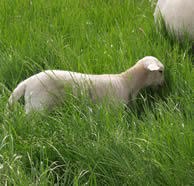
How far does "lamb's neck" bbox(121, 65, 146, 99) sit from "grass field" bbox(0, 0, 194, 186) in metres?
0.12

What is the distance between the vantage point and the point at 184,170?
1872mm

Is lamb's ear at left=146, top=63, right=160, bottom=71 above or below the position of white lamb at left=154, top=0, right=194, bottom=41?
below

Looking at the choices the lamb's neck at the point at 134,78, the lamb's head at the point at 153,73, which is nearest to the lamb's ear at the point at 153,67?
the lamb's head at the point at 153,73

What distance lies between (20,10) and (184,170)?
3.28 meters

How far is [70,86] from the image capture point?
2.76 meters

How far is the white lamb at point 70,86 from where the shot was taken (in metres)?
2.73

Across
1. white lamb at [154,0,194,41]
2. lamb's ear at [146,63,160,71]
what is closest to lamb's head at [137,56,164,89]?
lamb's ear at [146,63,160,71]

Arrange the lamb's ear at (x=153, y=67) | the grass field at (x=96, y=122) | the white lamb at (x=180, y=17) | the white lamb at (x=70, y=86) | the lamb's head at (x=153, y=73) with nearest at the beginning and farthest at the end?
the grass field at (x=96, y=122)
the white lamb at (x=70, y=86)
the lamb's ear at (x=153, y=67)
the lamb's head at (x=153, y=73)
the white lamb at (x=180, y=17)

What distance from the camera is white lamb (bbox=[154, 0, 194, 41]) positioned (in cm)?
337

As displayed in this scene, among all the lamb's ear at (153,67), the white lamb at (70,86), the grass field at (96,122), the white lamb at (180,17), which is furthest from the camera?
the white lamb at (180,17)

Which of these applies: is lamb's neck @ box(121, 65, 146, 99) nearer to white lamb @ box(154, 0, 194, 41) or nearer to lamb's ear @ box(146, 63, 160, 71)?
lamb's ear @ box(146, 63, 160, 71)

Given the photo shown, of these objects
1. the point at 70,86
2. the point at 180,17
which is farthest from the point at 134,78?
the point at 180,17

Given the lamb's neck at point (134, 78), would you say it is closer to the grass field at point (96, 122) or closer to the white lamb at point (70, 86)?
the white lamb at point (70, 86)

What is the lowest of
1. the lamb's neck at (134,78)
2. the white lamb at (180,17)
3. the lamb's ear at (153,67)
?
the lamb's neck at (134,78)
